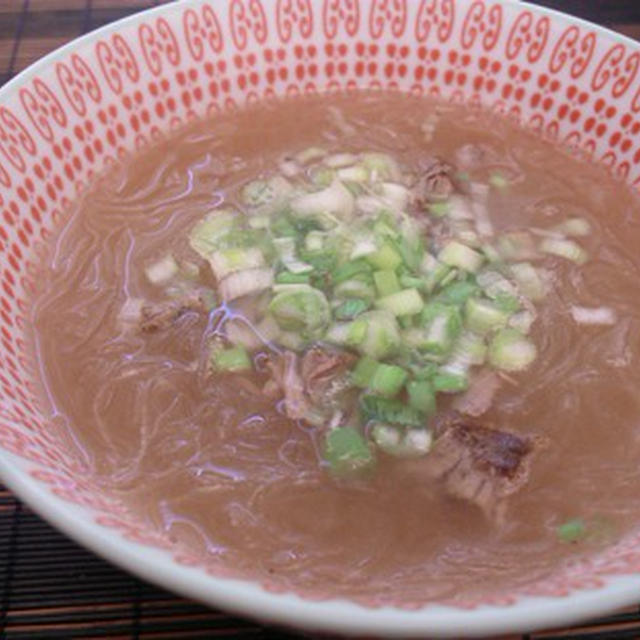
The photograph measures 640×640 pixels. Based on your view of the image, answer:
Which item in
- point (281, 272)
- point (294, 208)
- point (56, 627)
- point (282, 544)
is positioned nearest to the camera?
point (282, 544)

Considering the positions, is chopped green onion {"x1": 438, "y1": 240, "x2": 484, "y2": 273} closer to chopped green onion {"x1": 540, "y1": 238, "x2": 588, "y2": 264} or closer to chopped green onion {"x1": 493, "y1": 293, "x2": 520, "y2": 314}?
chopped green onion {"x1": 493, "y1": 293, "x2": 520, "y2": 314}

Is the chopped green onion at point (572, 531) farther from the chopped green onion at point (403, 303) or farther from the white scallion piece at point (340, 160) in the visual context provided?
the white scallion piece at point (340, 160)

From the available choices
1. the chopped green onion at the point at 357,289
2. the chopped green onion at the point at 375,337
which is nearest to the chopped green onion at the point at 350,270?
the chopped green onion at the point at 357,289

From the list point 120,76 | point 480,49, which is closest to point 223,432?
point 120,76

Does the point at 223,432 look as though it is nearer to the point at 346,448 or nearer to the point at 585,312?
the point at 346,448

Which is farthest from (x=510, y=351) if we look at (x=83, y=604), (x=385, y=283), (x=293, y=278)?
(x=83, y=604)

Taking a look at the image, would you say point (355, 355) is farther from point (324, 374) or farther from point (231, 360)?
point (231, 360)
